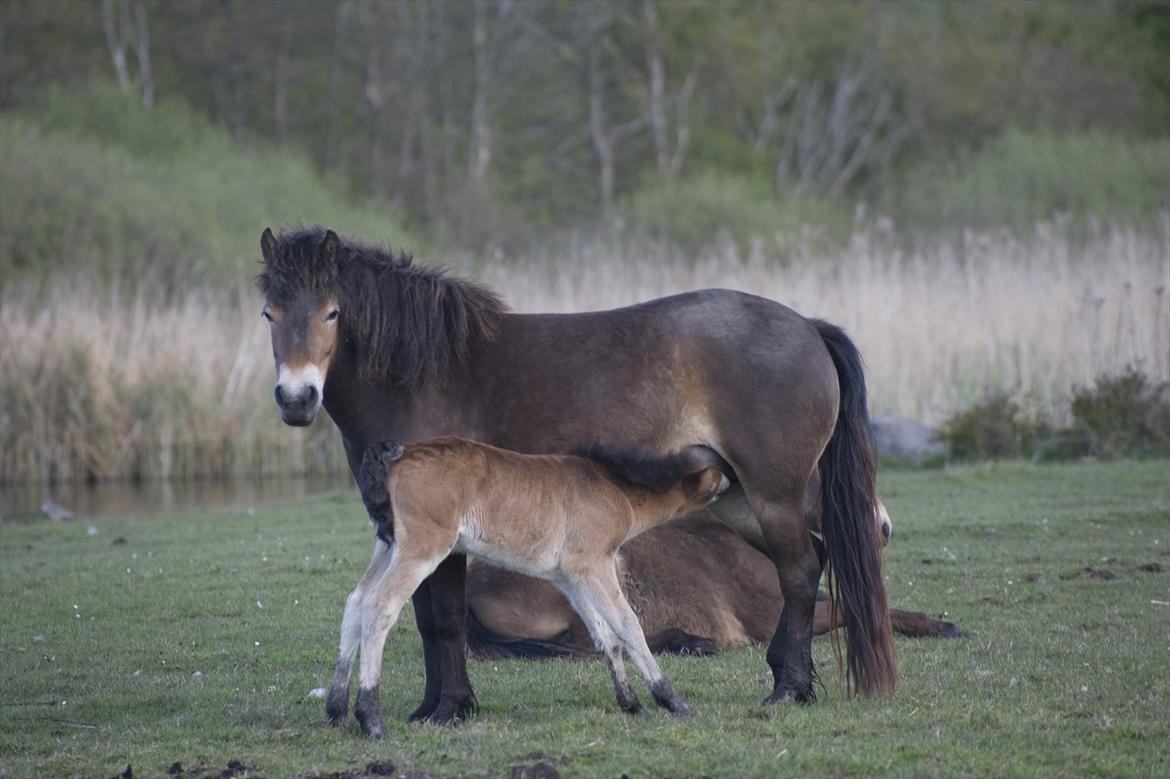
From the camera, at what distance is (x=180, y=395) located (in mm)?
17328

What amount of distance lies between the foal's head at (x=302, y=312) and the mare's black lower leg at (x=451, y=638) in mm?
945

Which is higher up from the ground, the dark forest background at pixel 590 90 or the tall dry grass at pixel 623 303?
the dark forest background at pixel 590 90

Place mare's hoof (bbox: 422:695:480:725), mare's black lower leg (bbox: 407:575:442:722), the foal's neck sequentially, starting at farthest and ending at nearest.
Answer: the foal's neck < mare's black lower leg (bbox: 407:575:442:722) < mare's hoof (bbox: 422:695:480:725)

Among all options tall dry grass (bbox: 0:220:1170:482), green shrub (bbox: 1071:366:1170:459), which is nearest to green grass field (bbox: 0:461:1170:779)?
green shrub (bbox: 1071:366:1170:459)

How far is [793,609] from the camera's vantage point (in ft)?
21.4

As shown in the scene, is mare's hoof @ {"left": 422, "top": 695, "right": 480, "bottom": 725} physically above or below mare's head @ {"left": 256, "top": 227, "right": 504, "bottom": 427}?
below

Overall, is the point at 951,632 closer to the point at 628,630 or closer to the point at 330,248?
the point at 628,630

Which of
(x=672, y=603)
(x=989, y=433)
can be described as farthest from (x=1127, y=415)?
(x=672, y=603)

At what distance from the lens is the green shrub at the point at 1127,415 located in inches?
560

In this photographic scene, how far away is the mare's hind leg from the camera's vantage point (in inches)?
252

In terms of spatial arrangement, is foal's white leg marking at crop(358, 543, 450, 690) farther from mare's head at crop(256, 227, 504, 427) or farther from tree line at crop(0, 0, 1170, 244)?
tree line at crop(0, 0, 1170, 244)

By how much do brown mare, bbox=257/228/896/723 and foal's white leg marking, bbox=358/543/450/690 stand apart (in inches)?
15.3

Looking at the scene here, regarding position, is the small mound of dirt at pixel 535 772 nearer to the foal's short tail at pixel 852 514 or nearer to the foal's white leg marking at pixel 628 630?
the foal's white leg marking at pixel 628 630

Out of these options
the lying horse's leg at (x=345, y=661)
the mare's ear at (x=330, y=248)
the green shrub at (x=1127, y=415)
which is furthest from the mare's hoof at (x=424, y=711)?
the green shrub at (x=1127, y=415)
